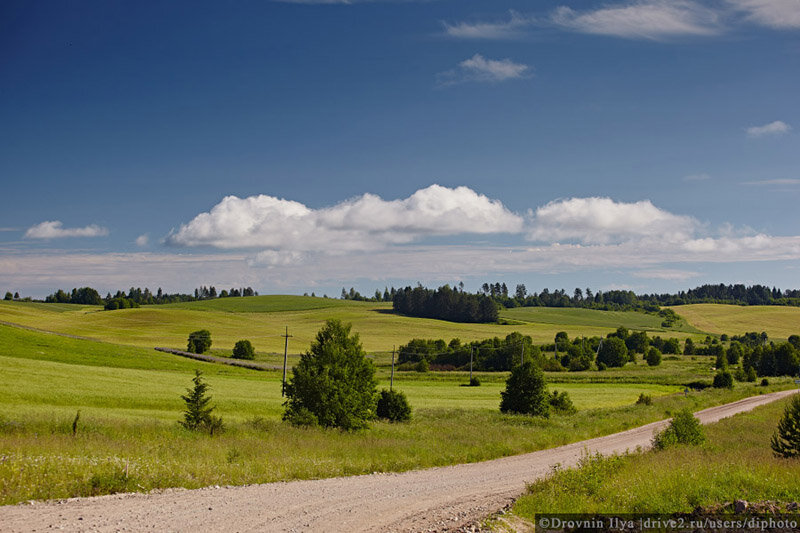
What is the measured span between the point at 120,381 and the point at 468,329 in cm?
11418

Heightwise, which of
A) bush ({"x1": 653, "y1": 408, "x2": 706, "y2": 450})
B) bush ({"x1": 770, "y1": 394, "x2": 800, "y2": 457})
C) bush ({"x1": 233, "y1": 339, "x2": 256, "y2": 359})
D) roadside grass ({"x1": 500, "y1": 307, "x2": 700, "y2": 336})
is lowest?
bush ({"x1": 233, "y1": 339, "x2": 256, "y2": 359})

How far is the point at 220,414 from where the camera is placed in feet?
118

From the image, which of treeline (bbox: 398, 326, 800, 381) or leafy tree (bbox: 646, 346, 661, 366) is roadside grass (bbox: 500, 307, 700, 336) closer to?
treeline (bbox: 398, 326, 800, 381)

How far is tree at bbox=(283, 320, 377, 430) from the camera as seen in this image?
89.1 feet

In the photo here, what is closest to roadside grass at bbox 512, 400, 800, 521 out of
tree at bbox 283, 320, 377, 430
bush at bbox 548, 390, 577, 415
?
tree at bbox 283, 320, 377, 430

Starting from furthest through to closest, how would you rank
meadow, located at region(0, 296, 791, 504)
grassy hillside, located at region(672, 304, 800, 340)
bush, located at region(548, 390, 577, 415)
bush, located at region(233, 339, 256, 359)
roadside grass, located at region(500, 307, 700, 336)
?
roadside grass, located at region(500, 307, 700, 336) < grassy hillside, located at region(672, 304, 800, 340) < bush, located at region(233, 339, 256, 359) < bush, located at region(548, 390, 577, 415) < meadow, located at region(0, 296, 791, 504)

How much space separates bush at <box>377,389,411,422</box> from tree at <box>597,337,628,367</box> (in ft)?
278

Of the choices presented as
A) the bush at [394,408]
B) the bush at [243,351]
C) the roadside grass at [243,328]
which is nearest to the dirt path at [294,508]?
the bush at [394,408]

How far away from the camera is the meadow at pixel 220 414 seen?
46.6 feet

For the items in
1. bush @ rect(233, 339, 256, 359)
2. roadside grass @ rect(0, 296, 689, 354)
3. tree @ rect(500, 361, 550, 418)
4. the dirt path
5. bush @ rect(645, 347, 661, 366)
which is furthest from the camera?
bush @ rect(645, 347, 661, 366)

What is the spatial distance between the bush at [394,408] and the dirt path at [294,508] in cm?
1833

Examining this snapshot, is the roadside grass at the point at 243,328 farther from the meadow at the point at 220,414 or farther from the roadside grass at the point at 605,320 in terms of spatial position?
the roadside grass at the point at 605,320

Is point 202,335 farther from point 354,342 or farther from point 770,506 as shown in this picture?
point 770,506

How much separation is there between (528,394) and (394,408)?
1170cm
